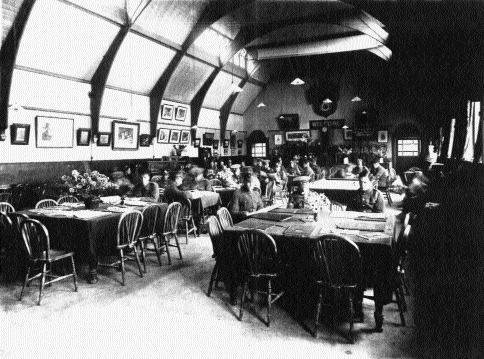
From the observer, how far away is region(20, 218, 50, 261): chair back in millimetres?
3748

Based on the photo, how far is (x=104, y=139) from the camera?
10.1m

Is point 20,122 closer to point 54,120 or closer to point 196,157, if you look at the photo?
point 54,120

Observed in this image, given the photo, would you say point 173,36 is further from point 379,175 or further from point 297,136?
point 297,136

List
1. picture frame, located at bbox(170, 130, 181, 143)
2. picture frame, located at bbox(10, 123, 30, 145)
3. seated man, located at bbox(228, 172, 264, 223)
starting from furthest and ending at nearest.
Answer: picture frame, located at bbox(170, 130, 181, 143)
picture frame, located at bbox(10, 123, 30, 145)
seated man, located at bbox(228, 172, 264, 223)

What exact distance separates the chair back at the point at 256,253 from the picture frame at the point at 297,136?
1414 centimetres

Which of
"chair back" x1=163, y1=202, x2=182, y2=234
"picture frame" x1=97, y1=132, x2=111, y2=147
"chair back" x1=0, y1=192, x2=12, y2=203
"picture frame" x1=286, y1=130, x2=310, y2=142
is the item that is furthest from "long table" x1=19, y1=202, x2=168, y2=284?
"picture frame" x1=286, y1=130, x2=310, y2=142

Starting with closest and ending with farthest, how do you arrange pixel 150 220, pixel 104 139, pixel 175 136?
pixel 150 220 → pixel 104 139 → pixel 175 136

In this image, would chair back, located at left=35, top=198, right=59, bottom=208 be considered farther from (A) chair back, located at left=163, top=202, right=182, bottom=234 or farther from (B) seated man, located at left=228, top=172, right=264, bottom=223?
(B) seated man, located at left=228, top=172, right=264, bottom=223

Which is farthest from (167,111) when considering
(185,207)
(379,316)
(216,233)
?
(379,316)

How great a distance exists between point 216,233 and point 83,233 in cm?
160

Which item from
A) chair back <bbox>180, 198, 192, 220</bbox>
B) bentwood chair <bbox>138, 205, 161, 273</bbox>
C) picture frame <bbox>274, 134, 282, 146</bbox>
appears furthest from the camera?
picture frame <bbox>274, 134, 282, 146</bbox>

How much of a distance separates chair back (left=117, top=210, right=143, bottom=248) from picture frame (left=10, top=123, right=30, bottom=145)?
4831 millimetres

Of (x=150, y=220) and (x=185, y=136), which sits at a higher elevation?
(x=185, y=136)

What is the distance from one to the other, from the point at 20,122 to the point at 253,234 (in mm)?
7041
